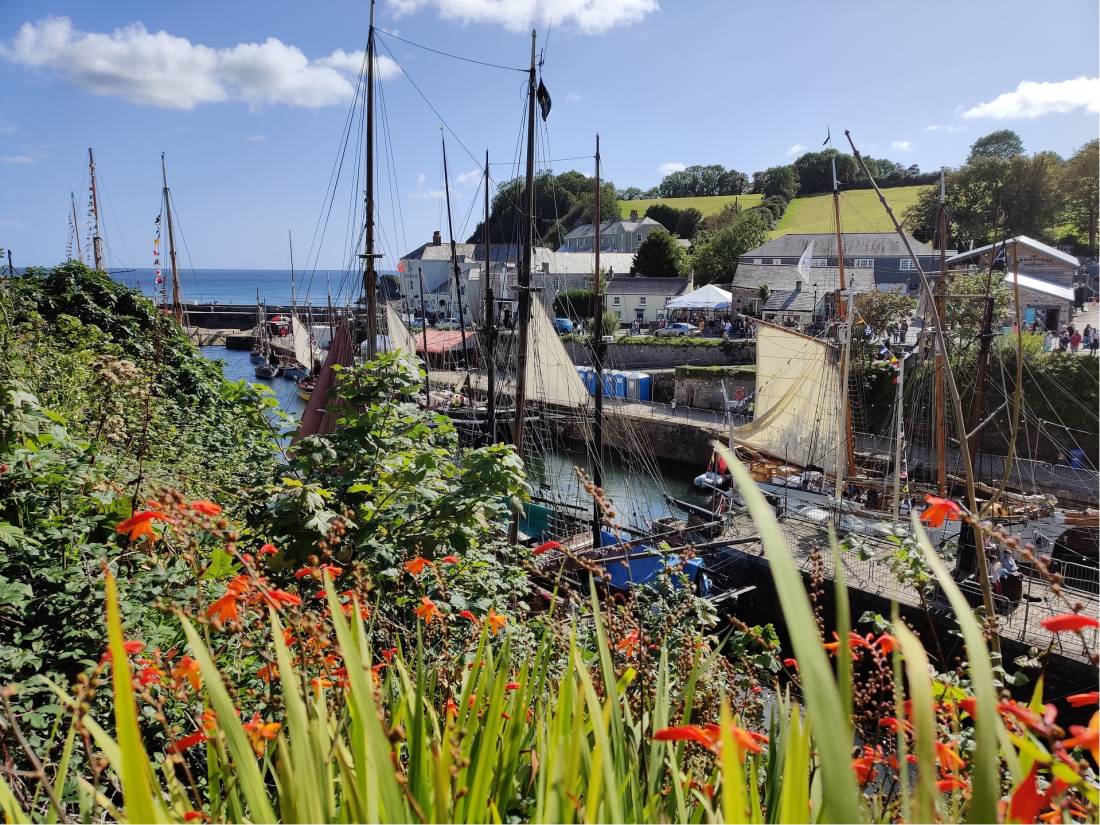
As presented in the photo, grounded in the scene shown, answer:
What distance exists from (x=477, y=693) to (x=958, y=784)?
43.2 inches

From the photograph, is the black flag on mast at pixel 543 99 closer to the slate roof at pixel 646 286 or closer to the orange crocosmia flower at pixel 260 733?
the orange crocosmia flower at pixel 260 733

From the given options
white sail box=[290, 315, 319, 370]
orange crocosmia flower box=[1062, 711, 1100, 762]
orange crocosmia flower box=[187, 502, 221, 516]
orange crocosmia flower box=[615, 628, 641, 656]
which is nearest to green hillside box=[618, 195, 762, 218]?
white sail box=[290, 315, 319, 370]

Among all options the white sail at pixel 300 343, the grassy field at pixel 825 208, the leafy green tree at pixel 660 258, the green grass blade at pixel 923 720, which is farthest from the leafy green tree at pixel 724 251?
the green grass blade at pixel 923 720

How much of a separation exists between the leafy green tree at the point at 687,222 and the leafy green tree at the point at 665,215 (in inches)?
18.5

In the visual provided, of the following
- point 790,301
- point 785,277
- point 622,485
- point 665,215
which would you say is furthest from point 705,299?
point 665,215

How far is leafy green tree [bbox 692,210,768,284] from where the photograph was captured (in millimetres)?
58125

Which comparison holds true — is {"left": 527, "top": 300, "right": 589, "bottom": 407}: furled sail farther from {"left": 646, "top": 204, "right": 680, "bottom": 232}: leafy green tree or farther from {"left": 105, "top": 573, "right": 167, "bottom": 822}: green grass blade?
{"left": 646, "top": 204, "right": 680, "bottom": 232}: leafy green tree

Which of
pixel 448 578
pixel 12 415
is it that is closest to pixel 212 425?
pixel 12 415

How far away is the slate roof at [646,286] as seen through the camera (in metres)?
55.3

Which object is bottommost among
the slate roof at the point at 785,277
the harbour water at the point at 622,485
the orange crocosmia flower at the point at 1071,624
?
the harbour water at the point at 622,485

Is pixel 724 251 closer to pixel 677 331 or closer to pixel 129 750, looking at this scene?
pixel 677 331

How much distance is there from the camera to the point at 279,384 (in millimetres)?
51156

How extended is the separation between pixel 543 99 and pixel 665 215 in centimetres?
8066

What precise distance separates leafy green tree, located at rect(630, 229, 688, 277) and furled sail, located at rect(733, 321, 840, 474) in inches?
1484
